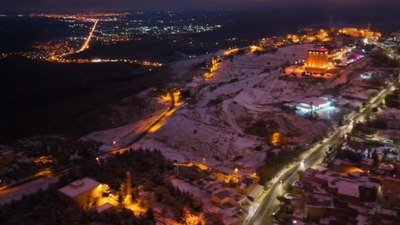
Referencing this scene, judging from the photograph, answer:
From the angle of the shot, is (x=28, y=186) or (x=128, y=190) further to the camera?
(x=28, y=186)

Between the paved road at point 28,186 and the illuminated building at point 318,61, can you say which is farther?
the illuminated building at point 318,61

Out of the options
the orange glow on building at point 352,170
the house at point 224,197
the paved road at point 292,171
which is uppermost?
the orange glow on building at point 352,170

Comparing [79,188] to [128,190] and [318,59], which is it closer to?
[128,190]

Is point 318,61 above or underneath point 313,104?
above

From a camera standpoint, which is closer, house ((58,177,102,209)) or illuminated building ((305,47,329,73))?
house ((58,177,102,209))

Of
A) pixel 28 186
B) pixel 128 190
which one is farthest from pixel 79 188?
pixel 28 186

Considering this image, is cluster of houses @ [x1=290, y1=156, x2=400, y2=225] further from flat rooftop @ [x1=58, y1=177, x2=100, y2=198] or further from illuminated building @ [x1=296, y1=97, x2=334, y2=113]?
illuminated building @ [x1=296, y1=97, x2=334, y2=113]

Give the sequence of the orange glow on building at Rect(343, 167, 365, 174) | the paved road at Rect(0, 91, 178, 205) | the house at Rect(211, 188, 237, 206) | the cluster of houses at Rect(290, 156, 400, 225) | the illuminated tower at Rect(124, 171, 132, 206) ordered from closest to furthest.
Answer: the cluster of houses at Rect(290, 156, 400, 225) < the illuminated tower at Rect(124, 171, 132, 206) < the house at Rect(211, 188, 237, 206) < the orange glow on building at Rect(343, 167, 365, 174) < the paved road at Rect(0, 91, 178, 205)

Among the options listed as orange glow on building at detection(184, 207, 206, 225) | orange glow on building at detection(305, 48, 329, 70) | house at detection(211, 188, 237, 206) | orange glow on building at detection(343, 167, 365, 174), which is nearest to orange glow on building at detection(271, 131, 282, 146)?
orange glow on building at detection(343, 167, 365, 174)

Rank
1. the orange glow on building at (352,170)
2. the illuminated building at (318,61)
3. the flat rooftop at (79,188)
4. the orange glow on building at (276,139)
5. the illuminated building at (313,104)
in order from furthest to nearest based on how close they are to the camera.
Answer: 1. the illuminated building at (318,61)
2. the illuminated building at (313,104)
3. the orange glow on building at (276,139)
4. the orange glow on building at (352,170)
5. the flat rooftop at (79,188)

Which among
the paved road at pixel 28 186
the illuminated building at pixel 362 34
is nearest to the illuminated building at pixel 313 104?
the paved road at pixel 28 186

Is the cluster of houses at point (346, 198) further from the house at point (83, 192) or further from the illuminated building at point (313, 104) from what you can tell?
the illuminated building at point (313, 104)
